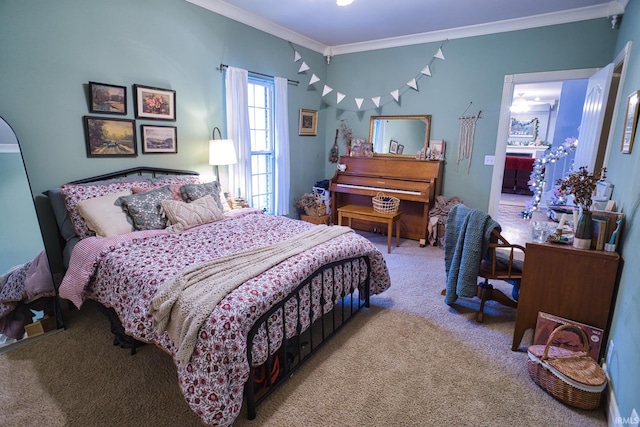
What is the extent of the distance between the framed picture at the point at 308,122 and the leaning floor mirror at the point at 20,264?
3.23m

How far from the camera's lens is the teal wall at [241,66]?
2.28 meters

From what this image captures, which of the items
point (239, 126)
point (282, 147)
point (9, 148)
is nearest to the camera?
point (9, 148)

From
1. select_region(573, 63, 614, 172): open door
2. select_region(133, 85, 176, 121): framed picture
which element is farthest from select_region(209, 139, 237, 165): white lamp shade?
select_region(573, 63, 614, 172): open door

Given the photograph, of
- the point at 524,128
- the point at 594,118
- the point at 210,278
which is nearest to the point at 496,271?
the point at 594,118

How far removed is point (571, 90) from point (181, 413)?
668cm

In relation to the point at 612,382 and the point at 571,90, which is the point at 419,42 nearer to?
the point at 571,90

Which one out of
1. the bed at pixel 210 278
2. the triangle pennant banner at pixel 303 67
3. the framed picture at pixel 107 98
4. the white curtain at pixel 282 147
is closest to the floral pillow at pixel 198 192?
the bed at pixel 210 278

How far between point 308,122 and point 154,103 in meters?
2.32

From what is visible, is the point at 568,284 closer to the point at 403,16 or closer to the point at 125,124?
the point at 403,16

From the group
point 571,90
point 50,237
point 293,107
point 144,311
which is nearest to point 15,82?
point 50,237

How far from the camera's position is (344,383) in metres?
1.87

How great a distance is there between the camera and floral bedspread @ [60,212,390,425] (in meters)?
1.41

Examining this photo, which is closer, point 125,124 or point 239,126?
point 125,124

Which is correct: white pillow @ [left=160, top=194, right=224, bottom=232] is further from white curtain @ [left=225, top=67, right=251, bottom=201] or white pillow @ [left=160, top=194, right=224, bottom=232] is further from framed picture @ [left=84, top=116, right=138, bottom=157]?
white curtain @ [left=225, top=67, right=251, bottom=201]
